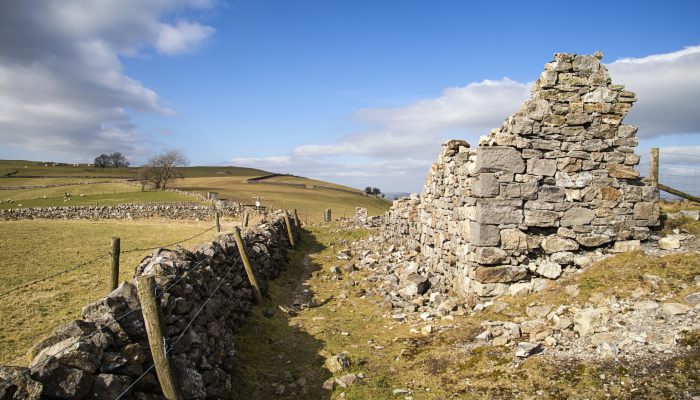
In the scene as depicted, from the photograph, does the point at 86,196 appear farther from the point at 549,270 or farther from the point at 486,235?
the point at 549,270

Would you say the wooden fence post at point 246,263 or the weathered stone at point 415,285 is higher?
the wooden fence post at point 246,263

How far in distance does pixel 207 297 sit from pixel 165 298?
1.87 metres

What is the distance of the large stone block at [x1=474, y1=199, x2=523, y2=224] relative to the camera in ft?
32.8

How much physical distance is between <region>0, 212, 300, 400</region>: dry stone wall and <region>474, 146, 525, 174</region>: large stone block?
6.74 meters

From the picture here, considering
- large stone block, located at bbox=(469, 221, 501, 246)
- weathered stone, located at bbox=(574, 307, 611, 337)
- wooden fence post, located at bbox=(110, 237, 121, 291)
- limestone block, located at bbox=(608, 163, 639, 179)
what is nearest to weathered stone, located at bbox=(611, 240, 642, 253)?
limestone block, located at bbox=(608, 163, 639, 179)

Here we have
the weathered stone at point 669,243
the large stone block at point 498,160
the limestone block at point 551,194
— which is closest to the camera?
the weathered stone at point 669,243

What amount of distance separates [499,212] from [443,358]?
4111 mm

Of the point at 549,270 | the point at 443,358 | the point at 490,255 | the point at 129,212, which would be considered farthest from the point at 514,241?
the point at 129,212

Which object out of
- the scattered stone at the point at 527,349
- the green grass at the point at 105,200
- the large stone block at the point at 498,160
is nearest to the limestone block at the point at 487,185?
the large stone block at the point at 498,160

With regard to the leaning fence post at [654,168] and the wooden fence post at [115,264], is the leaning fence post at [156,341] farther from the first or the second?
the leaning fence post at [654,168]

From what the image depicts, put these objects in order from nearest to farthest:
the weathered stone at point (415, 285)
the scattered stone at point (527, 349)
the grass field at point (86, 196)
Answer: the scattered stone at point (527, 349), the weathered stone at point (415, 285), the grass field at point (86, 196)

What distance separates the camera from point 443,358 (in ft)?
24.8

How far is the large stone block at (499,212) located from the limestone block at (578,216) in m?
1.21

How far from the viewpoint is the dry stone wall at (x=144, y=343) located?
3.96m
